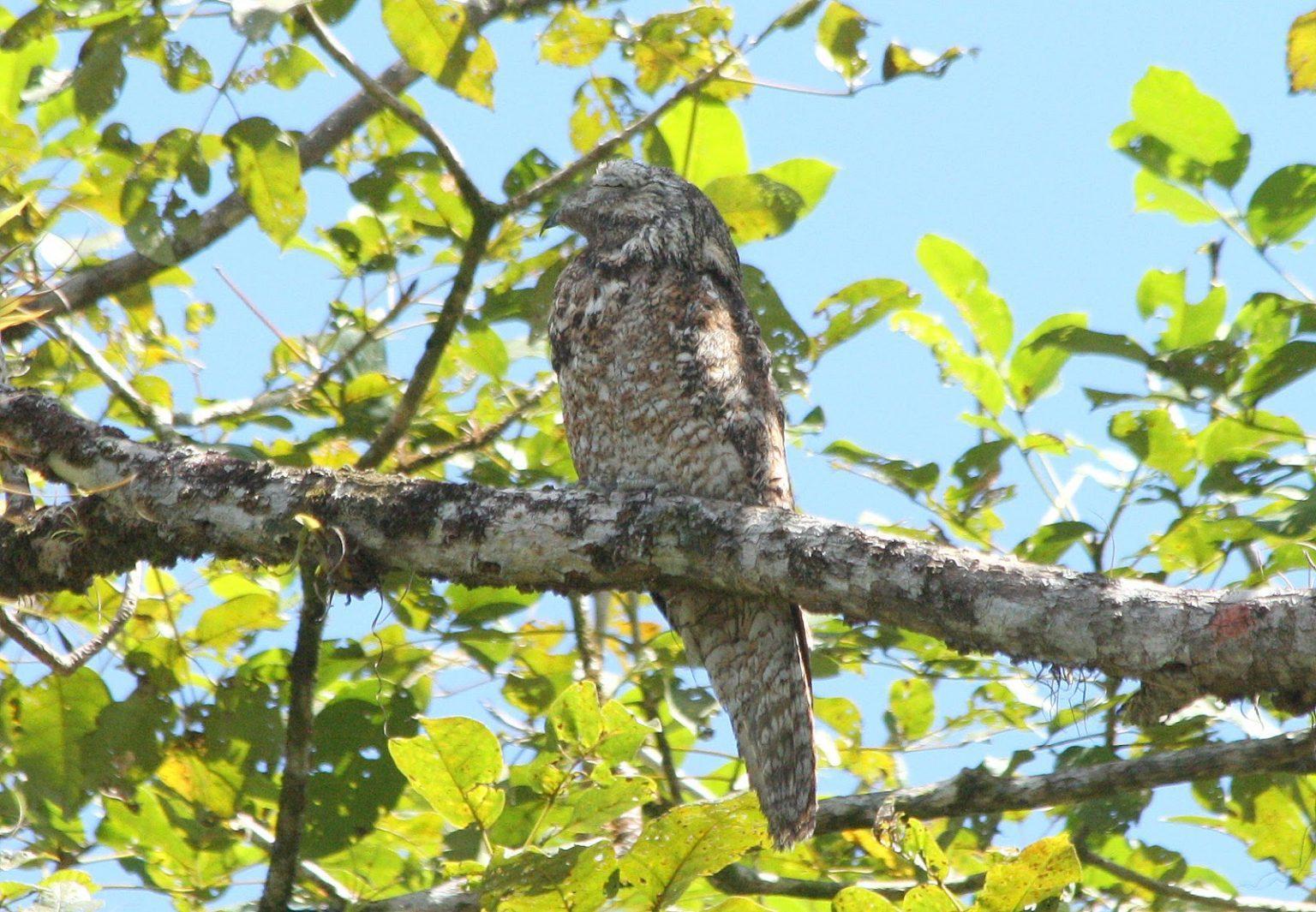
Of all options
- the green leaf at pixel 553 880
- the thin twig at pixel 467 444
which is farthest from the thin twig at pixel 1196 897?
the thin twig at pixel 467 444

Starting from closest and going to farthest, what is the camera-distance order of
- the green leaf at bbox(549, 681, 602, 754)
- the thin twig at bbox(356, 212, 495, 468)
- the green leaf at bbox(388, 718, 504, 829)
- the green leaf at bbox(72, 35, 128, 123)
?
the green leaf at bbox(388, 718, 504, 829) → the green leaf at bbox(549, 681, 602, 754) → the green leaf at bbox(72, 35, 128, 123) → the thin twig at bbox(356, 212, 495, 468)

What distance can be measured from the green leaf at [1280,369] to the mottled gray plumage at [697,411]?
1104mm

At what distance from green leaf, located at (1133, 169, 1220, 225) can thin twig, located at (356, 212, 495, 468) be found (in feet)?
4.94

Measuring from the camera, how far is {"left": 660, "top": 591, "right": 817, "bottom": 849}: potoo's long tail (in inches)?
117

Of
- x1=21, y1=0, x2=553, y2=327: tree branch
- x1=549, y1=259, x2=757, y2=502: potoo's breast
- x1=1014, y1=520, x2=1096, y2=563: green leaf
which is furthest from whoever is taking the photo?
x1=549, y1=259, x2=757, y2=502: potoo's breast

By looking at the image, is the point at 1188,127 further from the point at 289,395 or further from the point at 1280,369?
the point at 289,395

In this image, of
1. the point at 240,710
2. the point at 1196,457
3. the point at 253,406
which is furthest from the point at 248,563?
the point at 1196,457

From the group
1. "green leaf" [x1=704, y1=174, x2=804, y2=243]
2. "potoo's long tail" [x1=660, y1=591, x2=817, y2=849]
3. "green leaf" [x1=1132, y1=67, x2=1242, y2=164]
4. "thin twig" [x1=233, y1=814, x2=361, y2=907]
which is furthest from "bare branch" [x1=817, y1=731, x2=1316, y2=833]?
"green leaf" [x1=704, y1=174, x2=804, y2=243]

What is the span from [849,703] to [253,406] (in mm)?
1868

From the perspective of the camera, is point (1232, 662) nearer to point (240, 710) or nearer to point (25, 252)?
point (240, 710)

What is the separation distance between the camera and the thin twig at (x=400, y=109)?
2789 millimetres

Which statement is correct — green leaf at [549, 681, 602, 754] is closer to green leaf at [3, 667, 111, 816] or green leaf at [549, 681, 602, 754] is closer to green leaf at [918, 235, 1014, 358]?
green leaf at [3, 667, 111, 816]

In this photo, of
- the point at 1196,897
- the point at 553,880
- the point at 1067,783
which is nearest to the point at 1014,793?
the point at 1067,783

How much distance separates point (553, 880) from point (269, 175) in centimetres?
156
